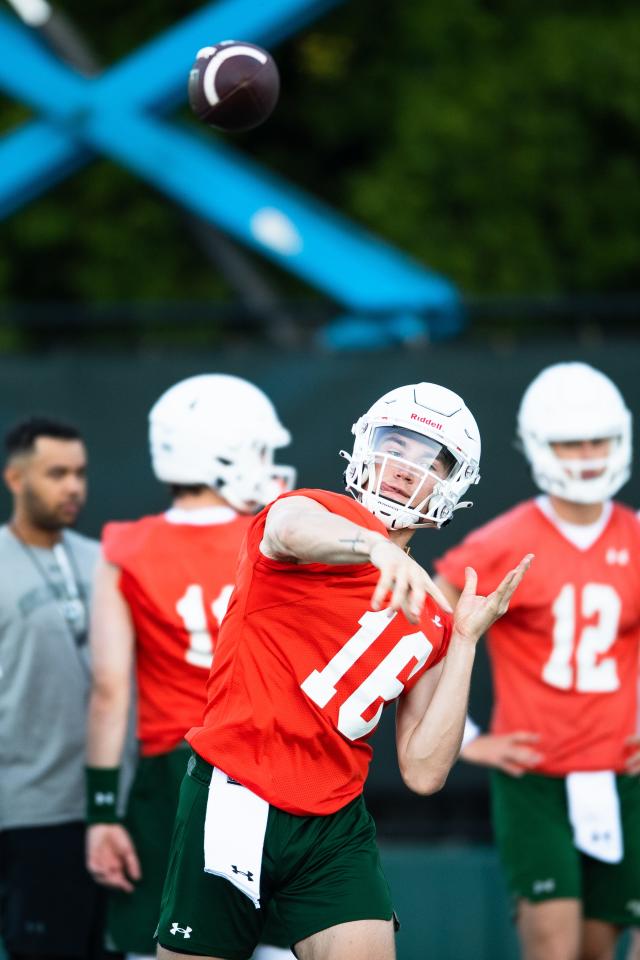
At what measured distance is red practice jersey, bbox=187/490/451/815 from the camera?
344 cm

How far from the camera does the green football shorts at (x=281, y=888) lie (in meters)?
3.45

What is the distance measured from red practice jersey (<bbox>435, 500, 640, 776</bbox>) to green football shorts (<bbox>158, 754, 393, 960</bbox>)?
5.01ft

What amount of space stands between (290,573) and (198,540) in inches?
46.8

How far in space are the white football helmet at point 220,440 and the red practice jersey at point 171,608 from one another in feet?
0.60

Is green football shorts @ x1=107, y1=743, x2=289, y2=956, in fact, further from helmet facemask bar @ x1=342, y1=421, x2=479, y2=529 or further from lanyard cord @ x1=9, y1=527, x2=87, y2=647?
helmet facemask bar @ x1=342, y1=421, x2=479, y2=529

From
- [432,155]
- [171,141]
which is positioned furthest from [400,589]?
[432,155]

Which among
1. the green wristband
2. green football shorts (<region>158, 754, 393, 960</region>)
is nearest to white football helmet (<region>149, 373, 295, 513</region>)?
the green wristband

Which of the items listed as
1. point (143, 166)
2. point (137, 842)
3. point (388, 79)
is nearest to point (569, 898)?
point (137, 842)

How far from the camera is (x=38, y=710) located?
4.94 metres

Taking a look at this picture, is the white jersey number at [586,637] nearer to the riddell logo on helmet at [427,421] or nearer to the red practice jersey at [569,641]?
the red practice jersey at [569,641]

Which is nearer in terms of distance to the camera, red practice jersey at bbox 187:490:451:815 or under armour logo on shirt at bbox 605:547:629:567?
red practice jersey at bbox 187:490:451:815

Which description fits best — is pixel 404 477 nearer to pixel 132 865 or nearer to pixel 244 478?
pixel 244 478

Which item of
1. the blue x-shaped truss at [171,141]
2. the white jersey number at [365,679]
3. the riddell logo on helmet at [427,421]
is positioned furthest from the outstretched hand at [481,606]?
the blue x-shaped truss at [171,141]

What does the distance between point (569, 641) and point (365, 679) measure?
1.58m
